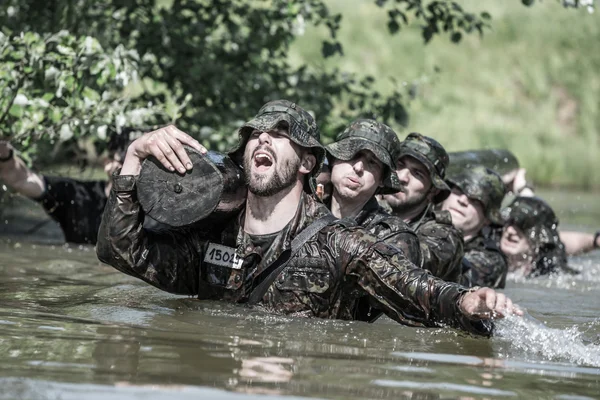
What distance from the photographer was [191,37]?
1188cm

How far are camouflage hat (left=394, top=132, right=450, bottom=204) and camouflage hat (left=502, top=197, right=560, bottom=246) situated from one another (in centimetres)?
288

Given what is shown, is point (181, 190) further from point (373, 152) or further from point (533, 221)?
point (533, 221)

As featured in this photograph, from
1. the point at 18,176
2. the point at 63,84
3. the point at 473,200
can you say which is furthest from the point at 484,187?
the point at 18,176

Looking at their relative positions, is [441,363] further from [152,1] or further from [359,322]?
[152,1]

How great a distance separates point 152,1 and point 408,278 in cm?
639

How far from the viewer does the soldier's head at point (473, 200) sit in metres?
10.5

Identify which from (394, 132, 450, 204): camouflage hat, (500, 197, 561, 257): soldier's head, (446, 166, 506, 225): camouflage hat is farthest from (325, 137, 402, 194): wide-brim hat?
(500, 197, 561, 257): soldier's head

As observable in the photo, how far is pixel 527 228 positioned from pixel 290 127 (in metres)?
5.99

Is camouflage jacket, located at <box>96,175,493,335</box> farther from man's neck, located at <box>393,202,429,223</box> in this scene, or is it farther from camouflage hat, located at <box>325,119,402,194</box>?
man's neck, located at <box>393,202,429,223</box>

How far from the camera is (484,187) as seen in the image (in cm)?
1052

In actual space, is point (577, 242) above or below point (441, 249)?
above

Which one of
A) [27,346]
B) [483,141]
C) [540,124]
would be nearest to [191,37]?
[27,346]

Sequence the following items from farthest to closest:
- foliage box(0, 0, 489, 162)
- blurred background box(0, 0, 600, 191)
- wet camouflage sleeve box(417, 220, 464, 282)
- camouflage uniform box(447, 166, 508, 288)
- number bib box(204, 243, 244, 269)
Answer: foliage box(0, 0, 489, 162), camouflage uniform box(447, 166, 508, 288), blurred background box(0, 0, 600, 191), wet camouflage sleeve box(417, 220, 464, 282), number bib box(204, 243, 244, 269)

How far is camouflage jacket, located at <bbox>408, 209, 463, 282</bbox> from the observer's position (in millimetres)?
8289
